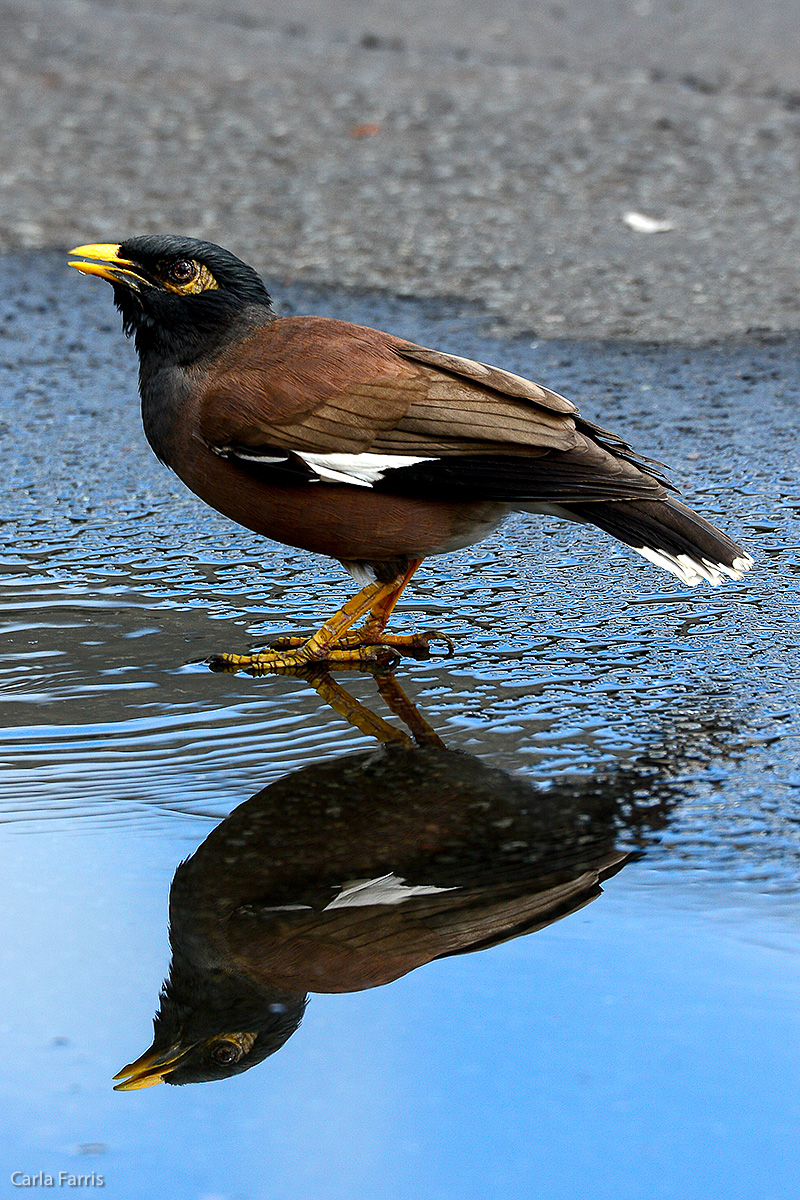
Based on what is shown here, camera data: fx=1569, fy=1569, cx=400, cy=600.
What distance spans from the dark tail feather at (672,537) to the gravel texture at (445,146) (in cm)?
290

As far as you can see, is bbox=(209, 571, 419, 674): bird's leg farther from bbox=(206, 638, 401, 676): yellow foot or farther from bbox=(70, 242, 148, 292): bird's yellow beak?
bbox=(70, 242, 148, 292): bird's yellow beak

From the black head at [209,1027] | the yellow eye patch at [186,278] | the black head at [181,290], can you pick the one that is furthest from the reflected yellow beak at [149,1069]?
the yellow eye patch at [186,278]

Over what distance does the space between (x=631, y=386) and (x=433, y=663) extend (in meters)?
2.61

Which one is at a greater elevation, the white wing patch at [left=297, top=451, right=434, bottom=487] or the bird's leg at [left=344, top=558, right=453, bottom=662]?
the white wing patch at [left=297, top=451, right=434, bottom=487]

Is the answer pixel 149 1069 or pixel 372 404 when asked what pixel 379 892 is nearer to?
pixel 149 1069

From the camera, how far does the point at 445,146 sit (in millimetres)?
9430

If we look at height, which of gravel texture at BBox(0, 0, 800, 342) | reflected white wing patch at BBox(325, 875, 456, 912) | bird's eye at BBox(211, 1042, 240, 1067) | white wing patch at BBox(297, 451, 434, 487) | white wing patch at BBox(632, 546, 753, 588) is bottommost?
bird's eye at BBox(211, 1042, 240, 1067)

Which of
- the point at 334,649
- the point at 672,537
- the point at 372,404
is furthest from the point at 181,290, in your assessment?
the point at 672,537

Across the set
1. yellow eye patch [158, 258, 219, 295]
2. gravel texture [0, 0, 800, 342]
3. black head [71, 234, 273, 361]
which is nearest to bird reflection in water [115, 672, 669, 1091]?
black head [71, 234, 273, 361]

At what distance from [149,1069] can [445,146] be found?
771cm

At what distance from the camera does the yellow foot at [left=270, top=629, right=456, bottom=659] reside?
436cm

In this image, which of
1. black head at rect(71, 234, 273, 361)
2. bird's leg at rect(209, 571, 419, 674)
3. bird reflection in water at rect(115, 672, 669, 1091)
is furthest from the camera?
black head at rect(71, 234, 273, 361)

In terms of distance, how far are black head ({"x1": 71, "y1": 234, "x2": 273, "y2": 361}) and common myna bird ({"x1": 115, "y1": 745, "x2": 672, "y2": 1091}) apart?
148 cm

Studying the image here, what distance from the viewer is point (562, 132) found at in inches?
376
